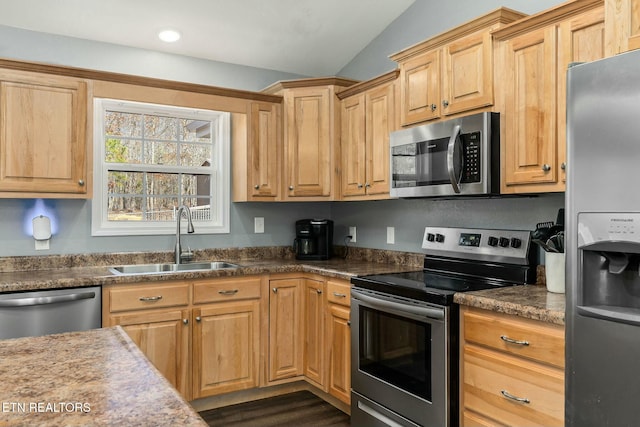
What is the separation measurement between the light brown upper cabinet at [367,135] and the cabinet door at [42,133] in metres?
1.75

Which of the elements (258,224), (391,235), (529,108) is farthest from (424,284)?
(258,224)

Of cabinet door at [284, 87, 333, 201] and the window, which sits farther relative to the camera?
cabinet door at [284, 87, 333, 201]

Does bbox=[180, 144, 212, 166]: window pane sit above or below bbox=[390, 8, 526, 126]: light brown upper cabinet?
below

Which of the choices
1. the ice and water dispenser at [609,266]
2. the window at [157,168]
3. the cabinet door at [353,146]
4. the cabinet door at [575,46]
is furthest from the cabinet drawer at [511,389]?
the window at [157,168]

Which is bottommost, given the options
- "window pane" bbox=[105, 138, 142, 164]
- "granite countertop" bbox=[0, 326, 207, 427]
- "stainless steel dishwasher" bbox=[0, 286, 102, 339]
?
"stainless steel dishwasher" bbox=[0, 286, 102, 339]

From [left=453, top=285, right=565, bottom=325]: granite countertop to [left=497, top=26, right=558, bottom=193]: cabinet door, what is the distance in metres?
0.49

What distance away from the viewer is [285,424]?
3.02 metres

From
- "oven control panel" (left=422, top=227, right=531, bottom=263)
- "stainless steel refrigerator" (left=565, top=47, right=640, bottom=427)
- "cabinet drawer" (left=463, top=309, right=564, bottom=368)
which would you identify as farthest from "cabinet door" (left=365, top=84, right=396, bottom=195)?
"stainless steel refrigerator" (left=565, top=47, right=640, bottom=427)

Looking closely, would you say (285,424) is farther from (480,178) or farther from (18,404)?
(18,404)

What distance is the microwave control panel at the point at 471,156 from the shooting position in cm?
247

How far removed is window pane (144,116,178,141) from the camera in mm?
3721

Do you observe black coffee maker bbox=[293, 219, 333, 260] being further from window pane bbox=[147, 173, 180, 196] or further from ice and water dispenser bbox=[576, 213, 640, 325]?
ice and water dispenser bbox=[576, 213, 640, 325]

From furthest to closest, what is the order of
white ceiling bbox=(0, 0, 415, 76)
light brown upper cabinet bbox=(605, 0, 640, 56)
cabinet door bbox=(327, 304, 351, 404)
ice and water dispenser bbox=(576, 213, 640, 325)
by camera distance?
white ceiling bbox=(0, 0, 415, 76), cabinet door bbox=(327, 304, 351, 404), light brown upper cabinet bbox=(605, 0, 640, 56), ice and water dispenser bbox=(576, 213, 640, 325)

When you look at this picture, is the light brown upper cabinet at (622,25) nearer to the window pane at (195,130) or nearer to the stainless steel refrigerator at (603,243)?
the stainless steel refrigerator at (603,243)
